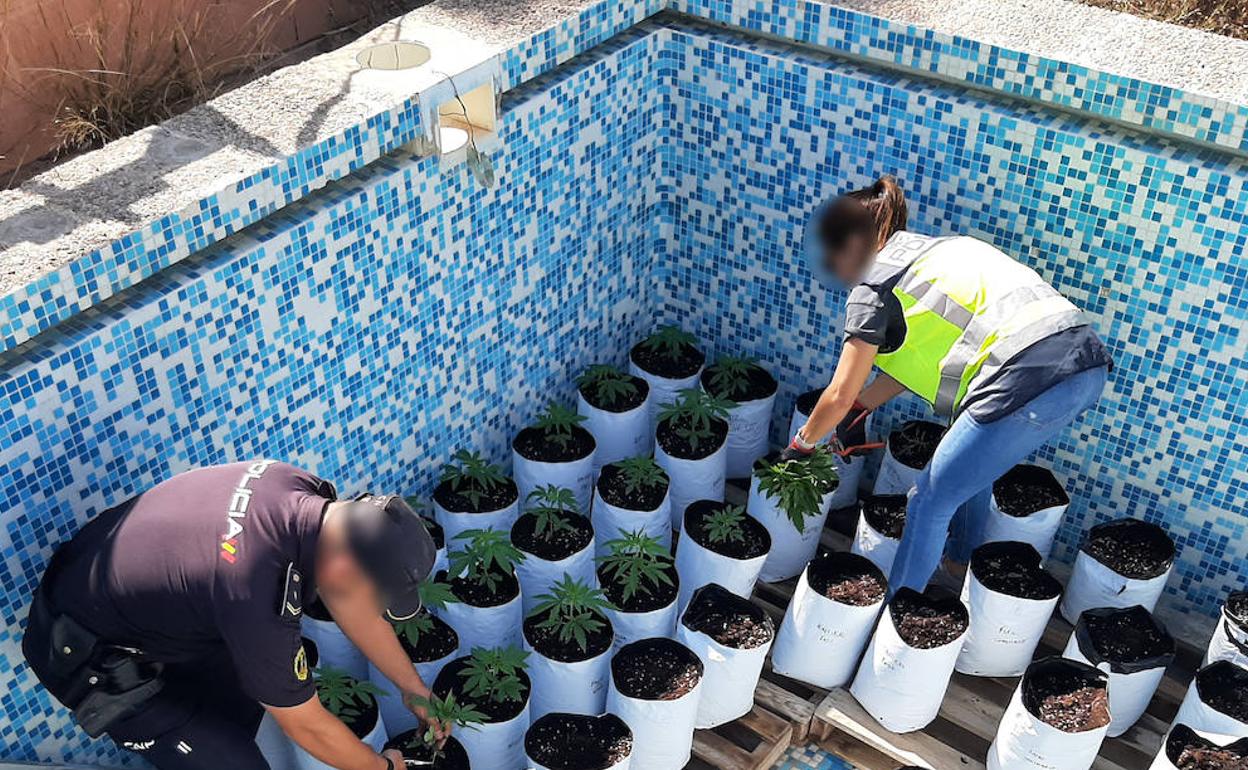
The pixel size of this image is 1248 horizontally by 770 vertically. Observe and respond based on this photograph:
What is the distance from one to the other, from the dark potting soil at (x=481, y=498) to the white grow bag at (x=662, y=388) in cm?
61

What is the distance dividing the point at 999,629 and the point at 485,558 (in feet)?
4.89

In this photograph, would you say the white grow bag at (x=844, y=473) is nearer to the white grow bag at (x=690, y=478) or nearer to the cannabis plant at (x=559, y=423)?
the white grow bag at (x=690, y=478)

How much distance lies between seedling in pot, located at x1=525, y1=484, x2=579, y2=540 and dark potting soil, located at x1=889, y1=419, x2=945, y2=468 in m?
1.08

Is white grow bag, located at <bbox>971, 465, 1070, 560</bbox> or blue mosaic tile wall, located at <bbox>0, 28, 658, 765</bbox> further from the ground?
blue mosaic tile wall, located at <bbox>0, 28, 658, 765</bbox>

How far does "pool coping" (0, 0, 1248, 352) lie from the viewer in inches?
111

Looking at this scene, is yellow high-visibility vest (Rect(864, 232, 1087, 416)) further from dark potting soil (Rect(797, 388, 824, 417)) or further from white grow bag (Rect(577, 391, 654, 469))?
white grow bag (Rect(577, 391, 654, 469))

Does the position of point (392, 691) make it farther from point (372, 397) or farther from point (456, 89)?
point (456, 89)

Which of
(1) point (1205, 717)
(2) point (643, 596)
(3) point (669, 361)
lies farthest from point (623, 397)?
(1) point (1205, 717)

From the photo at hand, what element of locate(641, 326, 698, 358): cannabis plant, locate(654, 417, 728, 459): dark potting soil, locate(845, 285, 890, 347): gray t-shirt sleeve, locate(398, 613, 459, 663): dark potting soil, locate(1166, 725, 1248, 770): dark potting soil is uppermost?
locate(845, 285, 890, 347): gray t-shirt sleeve

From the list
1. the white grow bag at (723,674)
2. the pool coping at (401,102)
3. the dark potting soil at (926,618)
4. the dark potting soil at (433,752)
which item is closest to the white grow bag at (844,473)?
the dark potting soil at (926,618)

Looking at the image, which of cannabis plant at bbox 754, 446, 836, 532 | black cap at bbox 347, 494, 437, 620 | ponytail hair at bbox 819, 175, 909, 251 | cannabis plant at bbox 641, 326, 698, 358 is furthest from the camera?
cannabis plant at bbox 641, 326, 698, 358

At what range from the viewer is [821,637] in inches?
139

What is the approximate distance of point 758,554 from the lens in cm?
370

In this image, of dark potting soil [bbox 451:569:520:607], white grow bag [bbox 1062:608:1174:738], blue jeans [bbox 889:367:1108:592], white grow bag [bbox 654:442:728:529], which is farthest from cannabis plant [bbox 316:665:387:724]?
white grow bag [bbox 1062:608:1174:738]
